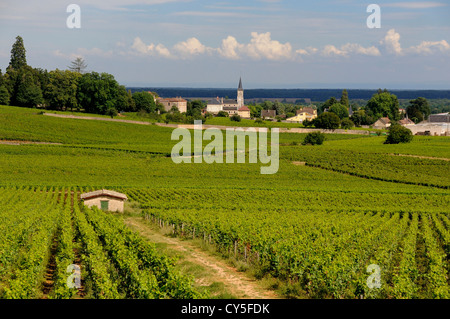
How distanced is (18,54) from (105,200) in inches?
4379

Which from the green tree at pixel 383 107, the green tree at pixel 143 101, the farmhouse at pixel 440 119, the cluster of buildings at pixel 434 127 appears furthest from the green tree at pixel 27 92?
the green tree at pixel 383 107

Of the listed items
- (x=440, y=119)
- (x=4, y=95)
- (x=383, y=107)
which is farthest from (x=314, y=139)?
(x=383, y=107)

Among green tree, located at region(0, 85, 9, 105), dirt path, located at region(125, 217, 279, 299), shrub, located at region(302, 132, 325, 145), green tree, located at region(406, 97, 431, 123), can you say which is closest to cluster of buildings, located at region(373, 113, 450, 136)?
shrub, located at region(302, 132, 325, 145)

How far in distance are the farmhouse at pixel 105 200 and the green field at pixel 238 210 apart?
96 cm

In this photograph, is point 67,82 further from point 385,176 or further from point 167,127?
point 385,176

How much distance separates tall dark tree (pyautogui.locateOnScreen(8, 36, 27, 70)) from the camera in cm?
13512

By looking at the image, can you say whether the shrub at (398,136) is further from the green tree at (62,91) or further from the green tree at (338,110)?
the green tree at (62,91)

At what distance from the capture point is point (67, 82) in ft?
385

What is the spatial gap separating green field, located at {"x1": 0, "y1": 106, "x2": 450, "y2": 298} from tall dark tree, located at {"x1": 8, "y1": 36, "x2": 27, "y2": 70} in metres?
33.5

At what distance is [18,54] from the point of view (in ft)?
449

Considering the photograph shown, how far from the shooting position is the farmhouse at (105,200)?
133 feet

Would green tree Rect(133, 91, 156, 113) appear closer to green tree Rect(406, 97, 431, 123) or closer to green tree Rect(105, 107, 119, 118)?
green tree Rect(105, 107, 119, 118)
